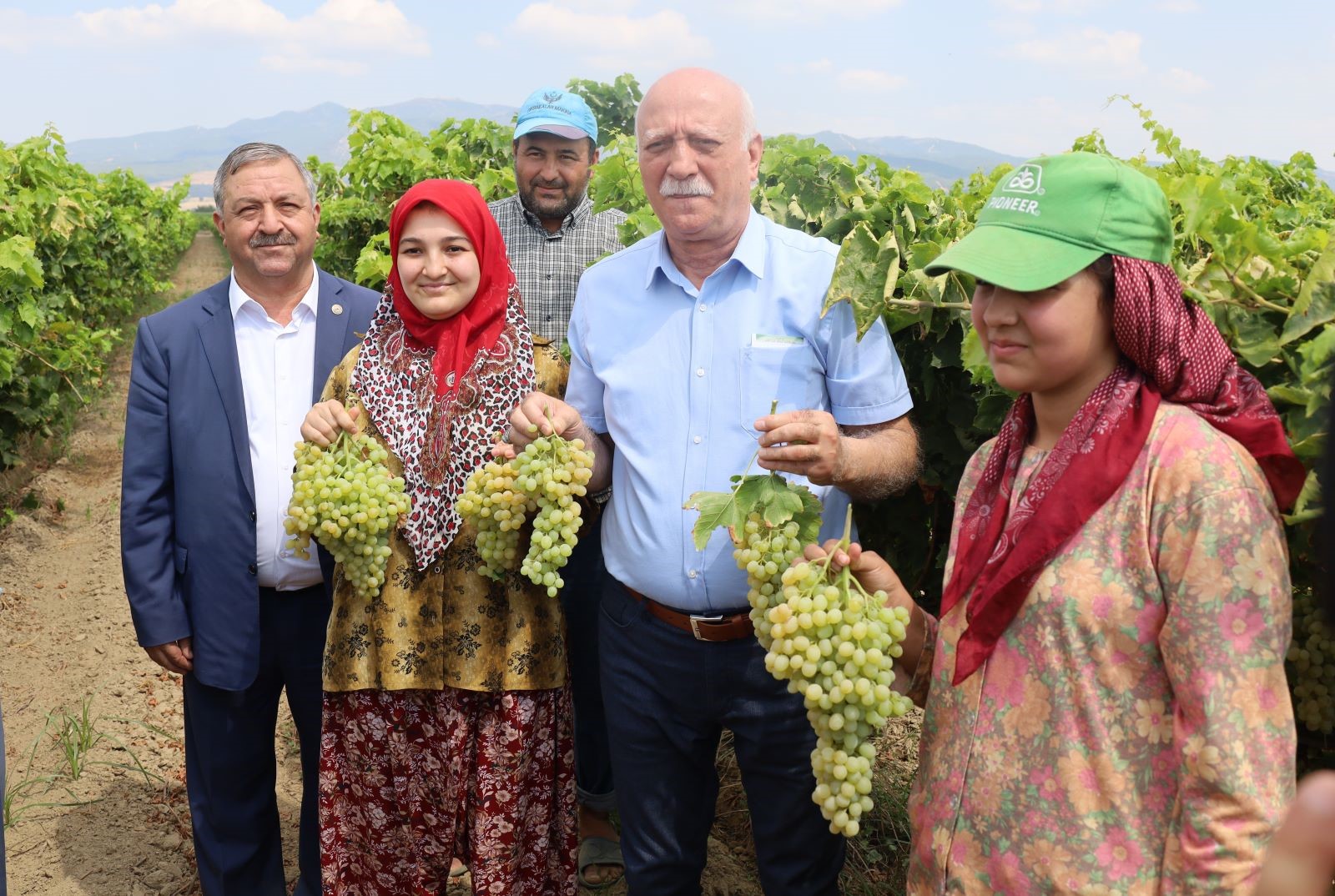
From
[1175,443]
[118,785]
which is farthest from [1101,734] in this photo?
[118,785]

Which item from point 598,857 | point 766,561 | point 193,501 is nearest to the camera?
point 766,561

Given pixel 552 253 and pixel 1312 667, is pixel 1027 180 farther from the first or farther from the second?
pixel 552 253

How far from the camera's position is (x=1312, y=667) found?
6.63ft

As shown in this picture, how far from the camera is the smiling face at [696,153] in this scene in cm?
263

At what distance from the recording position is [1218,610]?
5.15ft

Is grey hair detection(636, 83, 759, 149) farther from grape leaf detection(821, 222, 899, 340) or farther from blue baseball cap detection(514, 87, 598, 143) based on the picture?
blue baseball cap detection(514, 87, 598, 143)

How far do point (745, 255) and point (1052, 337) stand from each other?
1.06m

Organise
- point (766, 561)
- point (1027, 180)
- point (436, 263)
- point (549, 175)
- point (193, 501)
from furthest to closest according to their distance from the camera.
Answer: point (549, 175), point (193, 501), point (436, 263), point (766, 561), point (1027, 180)

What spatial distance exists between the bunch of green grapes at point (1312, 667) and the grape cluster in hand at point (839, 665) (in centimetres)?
73

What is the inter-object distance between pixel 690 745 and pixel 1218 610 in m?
1.59

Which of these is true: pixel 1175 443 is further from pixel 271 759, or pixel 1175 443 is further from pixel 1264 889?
pixel 271 759

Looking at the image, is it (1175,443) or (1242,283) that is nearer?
(1175,443)

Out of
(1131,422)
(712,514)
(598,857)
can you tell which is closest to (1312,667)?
(1131,422)

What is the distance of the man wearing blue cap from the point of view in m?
3.79
